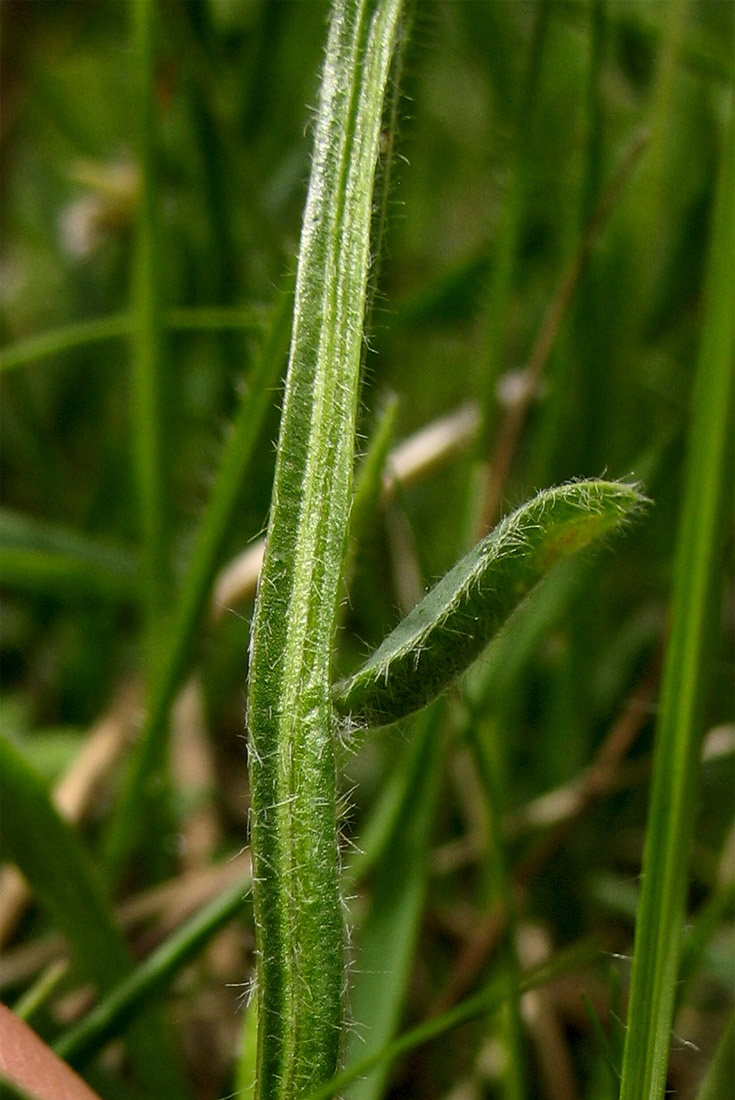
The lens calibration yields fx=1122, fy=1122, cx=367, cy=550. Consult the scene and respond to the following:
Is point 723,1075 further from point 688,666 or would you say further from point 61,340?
point 61,340

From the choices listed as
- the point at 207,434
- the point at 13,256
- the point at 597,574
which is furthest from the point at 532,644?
the point at 13,256

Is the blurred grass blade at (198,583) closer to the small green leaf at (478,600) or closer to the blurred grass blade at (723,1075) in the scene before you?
the small green leaf at (478,600)

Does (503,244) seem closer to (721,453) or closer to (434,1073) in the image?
(721,453)

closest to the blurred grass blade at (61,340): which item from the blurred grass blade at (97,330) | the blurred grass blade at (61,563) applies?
the blurred grass blade at (97,330)

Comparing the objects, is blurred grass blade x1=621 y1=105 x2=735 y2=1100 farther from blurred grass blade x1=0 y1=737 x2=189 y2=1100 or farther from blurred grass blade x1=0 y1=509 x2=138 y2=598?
blurred grass blade x1=0 y1=509 x2=138 y2=598

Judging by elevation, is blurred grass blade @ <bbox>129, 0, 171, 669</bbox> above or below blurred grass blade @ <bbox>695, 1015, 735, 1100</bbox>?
above

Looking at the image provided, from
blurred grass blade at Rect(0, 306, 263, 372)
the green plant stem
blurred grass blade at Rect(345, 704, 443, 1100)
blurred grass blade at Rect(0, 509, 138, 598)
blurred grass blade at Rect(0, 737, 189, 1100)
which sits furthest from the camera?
blurred grass blade at Rect(0, 509, 138, 598)

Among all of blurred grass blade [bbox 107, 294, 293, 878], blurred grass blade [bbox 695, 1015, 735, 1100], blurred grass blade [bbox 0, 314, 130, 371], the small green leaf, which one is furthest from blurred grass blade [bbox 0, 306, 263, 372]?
blurred grass blade [bbox 695, 1015, 735, 1100]
